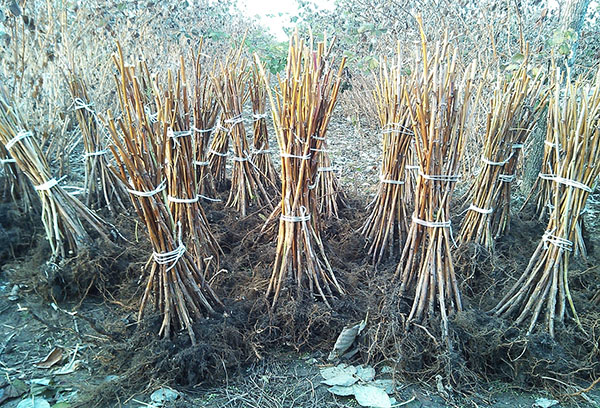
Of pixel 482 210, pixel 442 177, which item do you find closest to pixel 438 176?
pixel 442 177

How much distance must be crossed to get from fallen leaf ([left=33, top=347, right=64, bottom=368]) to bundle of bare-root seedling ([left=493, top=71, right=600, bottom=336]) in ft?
7.29

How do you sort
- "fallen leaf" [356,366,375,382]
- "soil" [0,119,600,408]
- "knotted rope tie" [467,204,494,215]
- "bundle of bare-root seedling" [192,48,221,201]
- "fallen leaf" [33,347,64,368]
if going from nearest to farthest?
1. "soil" [0,119,600,408]
2. "fallen leaf" [356,366,375,382]
3. "fallen leaf" [33,347,64,368]
4. "bundle of bare-root seedling" [192,48,221,201]
5. "knotted rope tie" [467,204,494,215]

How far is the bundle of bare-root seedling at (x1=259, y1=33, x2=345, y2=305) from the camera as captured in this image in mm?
2102

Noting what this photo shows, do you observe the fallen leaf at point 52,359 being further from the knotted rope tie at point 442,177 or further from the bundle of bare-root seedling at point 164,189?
the knotted rope tie at point 442,177

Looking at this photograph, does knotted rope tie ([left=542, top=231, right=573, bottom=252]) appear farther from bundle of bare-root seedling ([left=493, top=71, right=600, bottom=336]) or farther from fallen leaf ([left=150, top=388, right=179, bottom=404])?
fallen leaf ([left=150, top=388, right=179, bottom=404])

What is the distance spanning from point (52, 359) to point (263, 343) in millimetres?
1033

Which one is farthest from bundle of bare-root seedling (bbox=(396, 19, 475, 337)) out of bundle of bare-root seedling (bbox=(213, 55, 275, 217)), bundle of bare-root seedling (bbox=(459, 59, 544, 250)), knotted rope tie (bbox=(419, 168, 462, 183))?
bundle of bare-root seedling (bbox=(213, 55, 275, 217))

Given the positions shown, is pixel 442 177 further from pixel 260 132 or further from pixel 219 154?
pixel 219 154

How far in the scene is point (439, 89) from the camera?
6.40 feet

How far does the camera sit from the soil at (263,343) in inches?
73.8

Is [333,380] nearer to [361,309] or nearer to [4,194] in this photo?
[361,309]

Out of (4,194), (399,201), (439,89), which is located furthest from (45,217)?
(439,89)

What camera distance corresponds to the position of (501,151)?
276 centimetres

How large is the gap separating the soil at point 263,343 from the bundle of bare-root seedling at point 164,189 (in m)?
0.11
